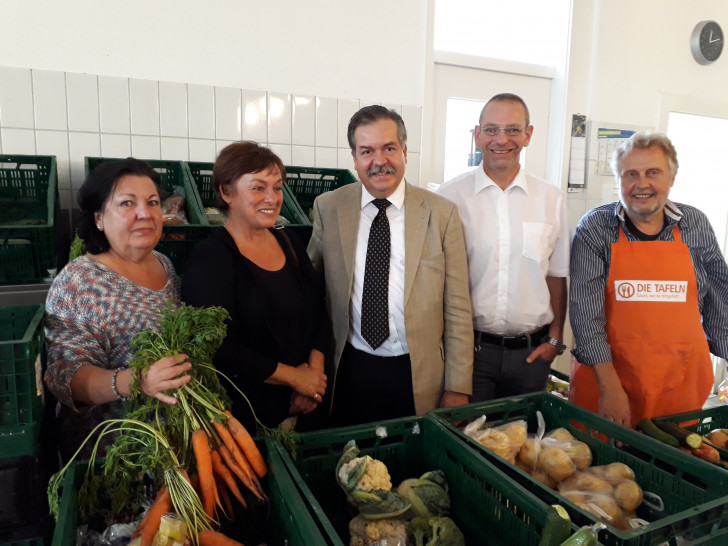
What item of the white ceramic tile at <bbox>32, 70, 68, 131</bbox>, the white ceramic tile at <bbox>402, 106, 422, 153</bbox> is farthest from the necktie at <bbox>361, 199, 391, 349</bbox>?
the white ceramic tile at <bbox>32, 70, 68, 131</bbox>

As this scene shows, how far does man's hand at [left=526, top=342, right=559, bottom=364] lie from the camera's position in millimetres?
2020

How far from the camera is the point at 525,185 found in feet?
6.66

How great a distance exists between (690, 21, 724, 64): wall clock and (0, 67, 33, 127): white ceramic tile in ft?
14.9

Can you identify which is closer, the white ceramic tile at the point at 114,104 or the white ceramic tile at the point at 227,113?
the white ceramic tile at the point at 114,104

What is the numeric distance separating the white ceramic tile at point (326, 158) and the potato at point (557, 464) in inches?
88.1

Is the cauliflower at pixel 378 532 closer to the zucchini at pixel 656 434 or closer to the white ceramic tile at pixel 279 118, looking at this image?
the zucchini at pixel 656 434

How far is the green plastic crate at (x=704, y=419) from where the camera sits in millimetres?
1521

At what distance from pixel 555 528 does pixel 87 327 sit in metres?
1.21

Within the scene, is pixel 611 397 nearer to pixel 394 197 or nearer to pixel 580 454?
pixel 580 454

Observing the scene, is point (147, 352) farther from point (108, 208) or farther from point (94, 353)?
point (108, 208)

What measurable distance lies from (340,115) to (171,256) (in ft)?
4.52

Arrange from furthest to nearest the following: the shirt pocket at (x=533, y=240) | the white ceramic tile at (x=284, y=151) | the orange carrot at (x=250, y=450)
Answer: the white ceramic tile at (x=284, y=151) → the shirt pocket at (x=533, y=240) → the orange carrot at (x=250, y=450)

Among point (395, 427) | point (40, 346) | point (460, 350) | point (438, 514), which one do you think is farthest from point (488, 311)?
point (40, 346)

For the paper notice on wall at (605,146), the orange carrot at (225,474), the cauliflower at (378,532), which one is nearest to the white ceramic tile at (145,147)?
the orange carrot at (225,474)
